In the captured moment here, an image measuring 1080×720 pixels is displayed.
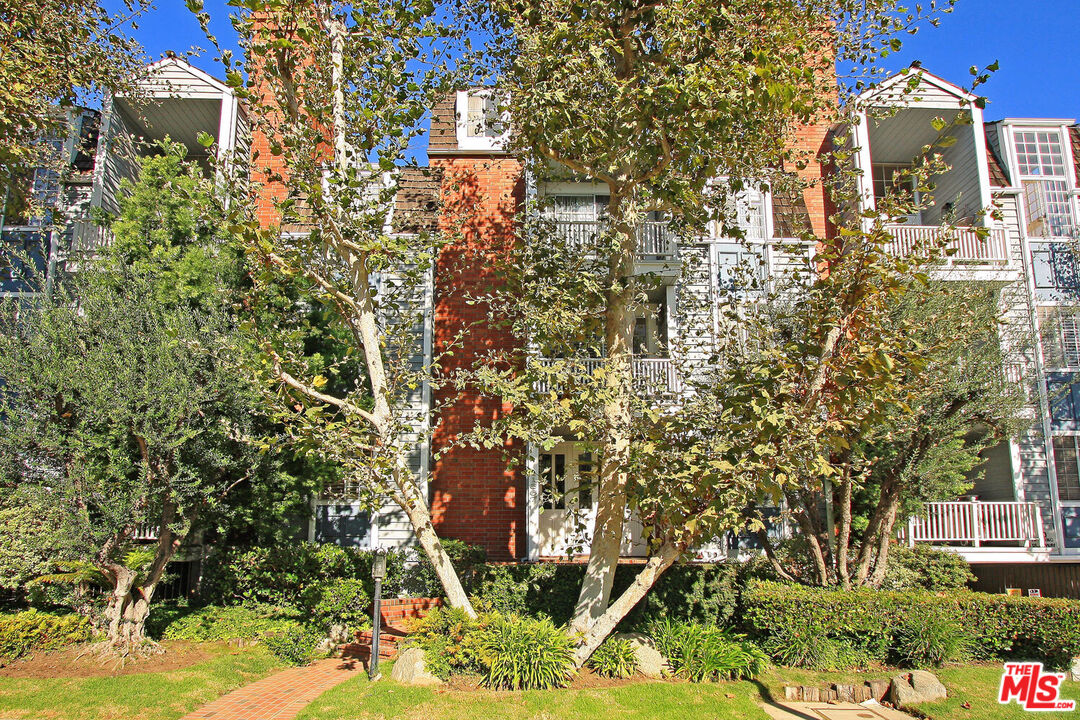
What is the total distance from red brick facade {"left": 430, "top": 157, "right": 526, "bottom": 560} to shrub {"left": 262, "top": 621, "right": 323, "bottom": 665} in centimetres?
353

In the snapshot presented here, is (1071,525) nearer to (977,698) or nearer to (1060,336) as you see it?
(1060,336)

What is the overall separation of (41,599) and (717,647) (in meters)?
9.71

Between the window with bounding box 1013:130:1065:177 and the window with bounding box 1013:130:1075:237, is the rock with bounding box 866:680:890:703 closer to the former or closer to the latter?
the window with bounding box 1013:130:1075:237

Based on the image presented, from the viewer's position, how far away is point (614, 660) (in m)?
8.70

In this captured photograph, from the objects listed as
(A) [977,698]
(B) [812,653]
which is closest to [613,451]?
(B) [812,653]

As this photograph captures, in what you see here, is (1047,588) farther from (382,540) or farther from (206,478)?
(206,478)

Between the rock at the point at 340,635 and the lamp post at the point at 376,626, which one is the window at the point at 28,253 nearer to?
the rock at the point at 340,635

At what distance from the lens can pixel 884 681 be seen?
8.20m

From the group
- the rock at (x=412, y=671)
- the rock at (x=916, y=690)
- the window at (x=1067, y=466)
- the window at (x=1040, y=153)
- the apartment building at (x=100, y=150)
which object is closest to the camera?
the rock at (x=916, y=690)

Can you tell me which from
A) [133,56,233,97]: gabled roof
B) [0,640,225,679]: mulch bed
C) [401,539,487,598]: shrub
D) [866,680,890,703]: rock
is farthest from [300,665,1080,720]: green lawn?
[133,56,233,97]: gabled roof

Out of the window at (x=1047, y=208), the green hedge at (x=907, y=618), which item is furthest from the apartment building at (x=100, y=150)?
the window at (x=1047, y=208)

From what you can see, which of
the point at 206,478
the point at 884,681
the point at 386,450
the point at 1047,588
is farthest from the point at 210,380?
the point at 1047,588

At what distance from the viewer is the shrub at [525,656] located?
8031mm
